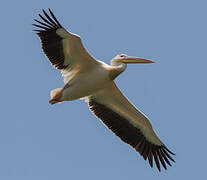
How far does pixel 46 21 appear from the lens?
49.9ft

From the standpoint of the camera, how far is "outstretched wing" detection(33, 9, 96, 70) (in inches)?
599

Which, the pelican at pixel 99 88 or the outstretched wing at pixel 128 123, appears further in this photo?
the outstretched wing at pixel 128 123

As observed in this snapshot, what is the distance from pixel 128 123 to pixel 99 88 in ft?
4.44

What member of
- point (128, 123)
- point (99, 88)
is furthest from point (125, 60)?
point (128, 123)

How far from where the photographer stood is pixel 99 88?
16.0m

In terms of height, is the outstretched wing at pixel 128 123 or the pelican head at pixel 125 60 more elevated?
the pelican head at pixel 125 60

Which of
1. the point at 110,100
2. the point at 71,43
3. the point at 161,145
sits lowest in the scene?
the point at 161,145

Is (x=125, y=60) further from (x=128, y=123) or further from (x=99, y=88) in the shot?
(x=128, y=123)

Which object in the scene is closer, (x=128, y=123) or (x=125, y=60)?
(x=125, y=60)

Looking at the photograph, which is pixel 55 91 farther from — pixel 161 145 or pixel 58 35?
pixel 161 145

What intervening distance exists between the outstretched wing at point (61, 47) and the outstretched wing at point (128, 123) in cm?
111

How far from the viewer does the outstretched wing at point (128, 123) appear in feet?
53.8

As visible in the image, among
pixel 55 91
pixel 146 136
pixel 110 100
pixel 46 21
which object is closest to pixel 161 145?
pixel 146 136

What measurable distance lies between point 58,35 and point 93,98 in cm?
221
